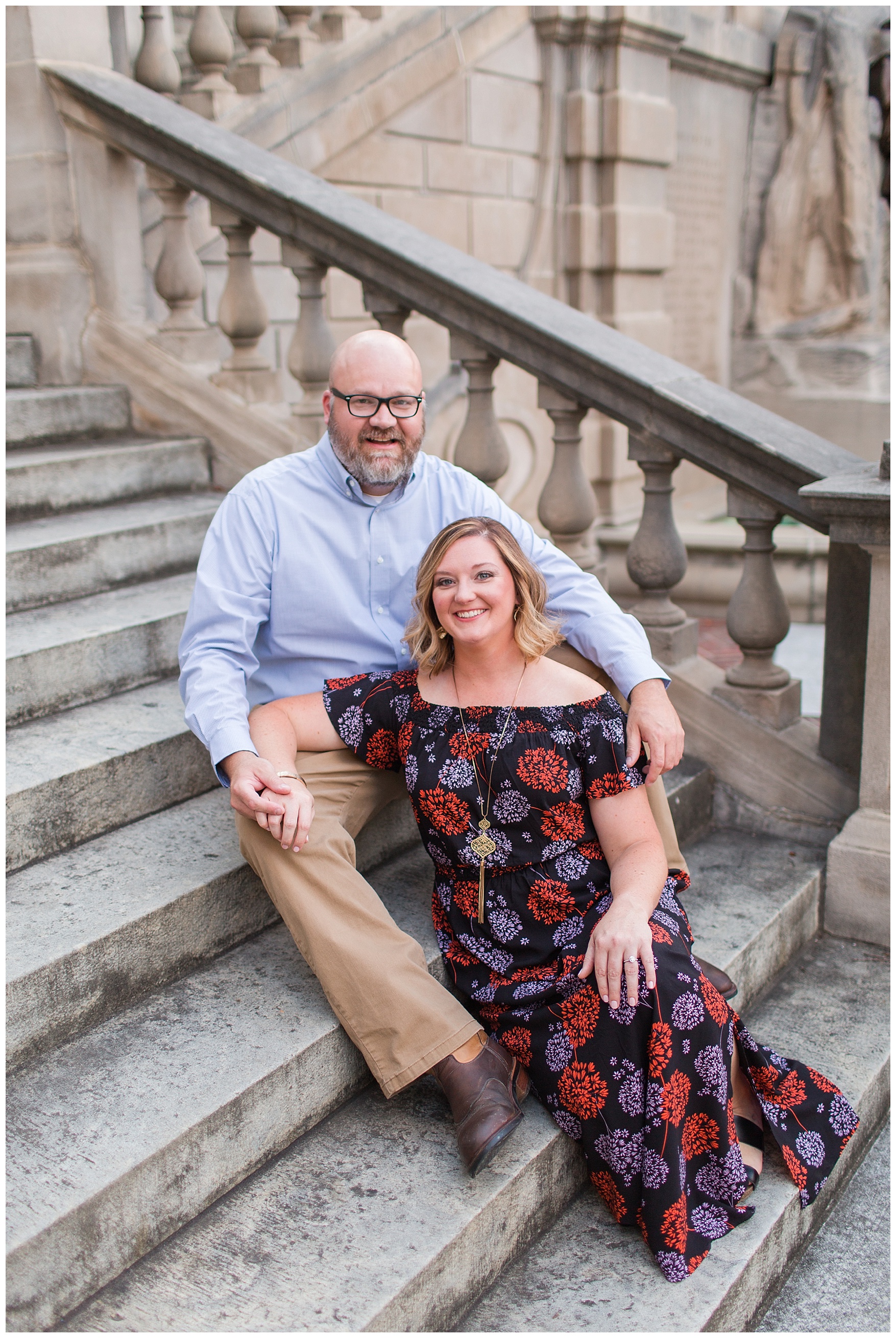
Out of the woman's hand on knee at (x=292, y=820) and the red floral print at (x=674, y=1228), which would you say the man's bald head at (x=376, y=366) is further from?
the red floral print at (x=674, y=1228)

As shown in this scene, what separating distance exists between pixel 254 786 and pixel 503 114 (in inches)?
247

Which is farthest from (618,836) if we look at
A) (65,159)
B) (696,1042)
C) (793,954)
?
(65,159)

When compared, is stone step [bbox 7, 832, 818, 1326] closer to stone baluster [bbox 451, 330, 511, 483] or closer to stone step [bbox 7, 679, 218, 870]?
stone step [bbox 7, 679, 218, 870]

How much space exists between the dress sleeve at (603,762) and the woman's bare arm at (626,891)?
2 cm

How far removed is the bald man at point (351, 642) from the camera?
85.7 inches

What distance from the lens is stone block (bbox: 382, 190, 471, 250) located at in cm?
659

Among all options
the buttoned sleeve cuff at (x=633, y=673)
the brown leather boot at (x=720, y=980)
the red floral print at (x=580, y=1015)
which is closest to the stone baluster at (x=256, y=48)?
the buttoned sleeve cuff at (x=633, y=673)

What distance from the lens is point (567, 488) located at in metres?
3.53

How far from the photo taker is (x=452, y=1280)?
1950 millimetres

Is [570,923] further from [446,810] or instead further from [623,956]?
[446,810]

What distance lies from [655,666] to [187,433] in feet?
7.54

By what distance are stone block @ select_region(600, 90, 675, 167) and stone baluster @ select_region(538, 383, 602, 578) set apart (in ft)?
16.9

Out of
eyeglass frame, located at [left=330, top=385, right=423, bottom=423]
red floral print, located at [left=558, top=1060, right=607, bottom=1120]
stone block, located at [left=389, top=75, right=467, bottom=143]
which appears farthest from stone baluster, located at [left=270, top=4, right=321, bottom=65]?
red floral print, located at [left=558, top=1060, right=607, bottom=1120]

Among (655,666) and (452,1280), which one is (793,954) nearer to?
(655,666)
